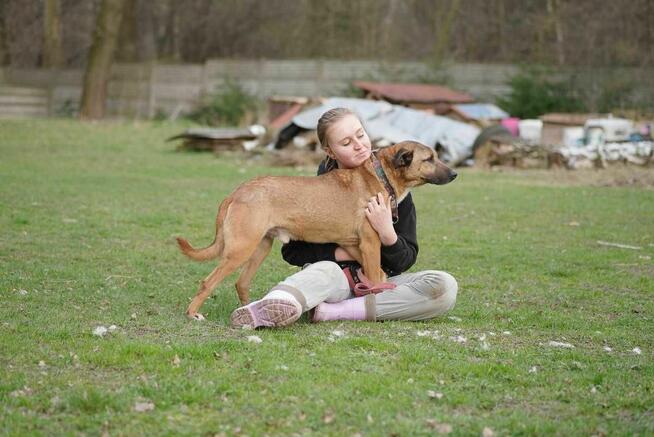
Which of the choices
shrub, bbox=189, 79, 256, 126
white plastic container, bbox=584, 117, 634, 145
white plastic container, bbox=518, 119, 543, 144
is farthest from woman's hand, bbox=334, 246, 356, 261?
shrub, bbox=189, 79, 256, 126

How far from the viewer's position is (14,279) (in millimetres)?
7203

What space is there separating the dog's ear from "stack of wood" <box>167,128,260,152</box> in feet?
49.1

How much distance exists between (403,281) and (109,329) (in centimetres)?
213

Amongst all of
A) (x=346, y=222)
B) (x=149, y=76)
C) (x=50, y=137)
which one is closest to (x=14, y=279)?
(x=346, y=222)

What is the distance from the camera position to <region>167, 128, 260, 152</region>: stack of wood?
70.5 feet

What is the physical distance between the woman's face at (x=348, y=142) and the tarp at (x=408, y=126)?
12.2 meters

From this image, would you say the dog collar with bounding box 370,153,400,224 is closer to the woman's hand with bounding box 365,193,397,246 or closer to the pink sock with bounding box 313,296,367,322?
the woman's hand with bounding box 365,193,397,246

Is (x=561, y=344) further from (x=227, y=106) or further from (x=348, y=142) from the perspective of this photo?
(x=227, y=106)

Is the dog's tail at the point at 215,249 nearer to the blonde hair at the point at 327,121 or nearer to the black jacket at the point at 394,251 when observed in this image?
the black jacket at the point at 394,251

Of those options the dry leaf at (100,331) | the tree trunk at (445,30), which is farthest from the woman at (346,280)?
the tree trunk at (445,30)

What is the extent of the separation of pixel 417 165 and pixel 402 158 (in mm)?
150

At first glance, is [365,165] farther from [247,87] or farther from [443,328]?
[247,87]

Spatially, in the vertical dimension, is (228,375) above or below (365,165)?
below

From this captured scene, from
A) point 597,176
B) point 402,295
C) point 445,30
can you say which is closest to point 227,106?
point 445,30
